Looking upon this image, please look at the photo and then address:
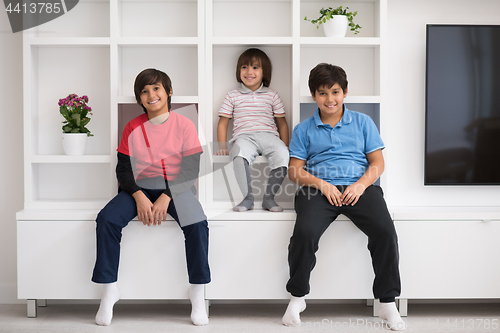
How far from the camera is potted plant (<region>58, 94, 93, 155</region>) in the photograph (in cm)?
184

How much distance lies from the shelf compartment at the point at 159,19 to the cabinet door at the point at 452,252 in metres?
1.36

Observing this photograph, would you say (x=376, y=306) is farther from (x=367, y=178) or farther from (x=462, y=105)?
(x=462, y=105)

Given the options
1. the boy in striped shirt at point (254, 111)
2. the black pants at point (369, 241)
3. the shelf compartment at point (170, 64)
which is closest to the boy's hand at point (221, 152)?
the boy in striped shirt at point (254, 111)

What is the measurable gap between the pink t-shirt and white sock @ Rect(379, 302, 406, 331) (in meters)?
0.99

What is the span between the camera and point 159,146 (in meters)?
1.79

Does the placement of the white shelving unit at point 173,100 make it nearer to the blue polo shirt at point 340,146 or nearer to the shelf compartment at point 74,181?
the shelf compartment at point 74,181

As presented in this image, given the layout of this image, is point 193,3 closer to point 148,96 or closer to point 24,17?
point 148,96

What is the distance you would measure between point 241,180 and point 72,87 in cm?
97

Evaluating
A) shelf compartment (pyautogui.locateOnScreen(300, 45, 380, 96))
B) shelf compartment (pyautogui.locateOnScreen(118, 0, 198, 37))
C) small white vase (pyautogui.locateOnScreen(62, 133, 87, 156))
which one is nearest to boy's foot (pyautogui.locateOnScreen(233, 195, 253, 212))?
shelf compartment (pyautogui.locateOnScreen(300, 45, 380, 96))

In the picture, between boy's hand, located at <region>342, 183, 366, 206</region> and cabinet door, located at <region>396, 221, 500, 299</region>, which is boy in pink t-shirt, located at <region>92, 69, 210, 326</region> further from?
cabinet door, located at <region>396, 221, 500, 299</region>

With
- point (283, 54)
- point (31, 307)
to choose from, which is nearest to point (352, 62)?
point (283, 54)

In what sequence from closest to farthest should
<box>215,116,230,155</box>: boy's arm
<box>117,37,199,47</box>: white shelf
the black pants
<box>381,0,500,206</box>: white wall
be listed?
the black pants < <box>117,37,199,47</box>: white shelf < <box>215,116,230,155</box>: boy's arm < <box>381,0,500,206</box>: white wall

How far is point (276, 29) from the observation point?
2035 millimetres

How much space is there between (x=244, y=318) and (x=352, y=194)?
71 cm
